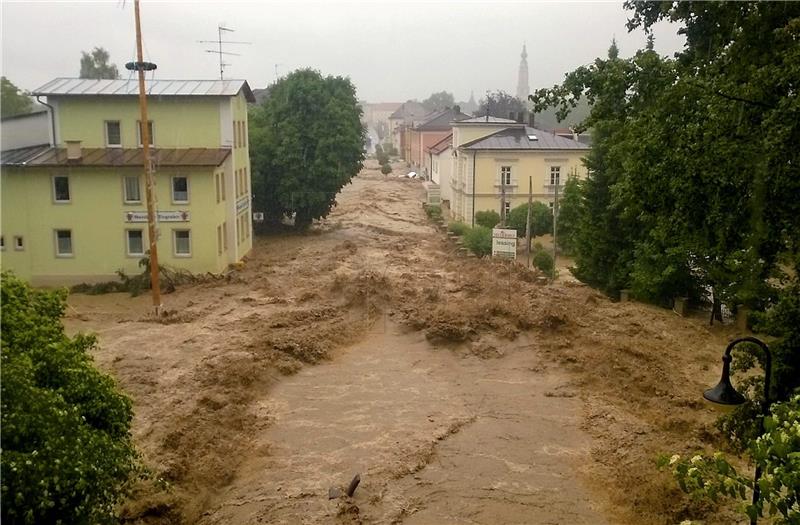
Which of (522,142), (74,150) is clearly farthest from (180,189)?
(522,142)

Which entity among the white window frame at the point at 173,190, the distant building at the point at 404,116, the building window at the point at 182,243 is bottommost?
the building window at the point at 182,243

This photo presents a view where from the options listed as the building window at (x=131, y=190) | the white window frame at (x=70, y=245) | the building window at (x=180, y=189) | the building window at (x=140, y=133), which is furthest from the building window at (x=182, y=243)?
the building window at (x=140, y=133)

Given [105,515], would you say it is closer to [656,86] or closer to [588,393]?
[656,86]

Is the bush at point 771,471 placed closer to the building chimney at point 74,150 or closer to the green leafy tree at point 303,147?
the building chimney at point 74,150

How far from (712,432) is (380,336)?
9.98m

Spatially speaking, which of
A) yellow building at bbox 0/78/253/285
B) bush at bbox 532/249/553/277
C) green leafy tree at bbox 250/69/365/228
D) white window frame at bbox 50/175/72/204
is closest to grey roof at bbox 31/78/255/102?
yellow building at bbox 0/78/253/285

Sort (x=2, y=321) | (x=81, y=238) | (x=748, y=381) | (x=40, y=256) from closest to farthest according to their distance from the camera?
(x=2, y=321) < (x=748, y=381) < (x=40, y=256) < (x=81, y=238)

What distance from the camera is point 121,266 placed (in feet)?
86.6

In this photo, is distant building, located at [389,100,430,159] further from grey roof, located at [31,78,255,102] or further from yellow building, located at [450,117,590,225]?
grey roof, located at [31,78,255,102]

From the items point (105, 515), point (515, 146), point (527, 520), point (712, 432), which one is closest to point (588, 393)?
point (712, 432)

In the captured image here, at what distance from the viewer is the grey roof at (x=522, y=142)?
42116 mm

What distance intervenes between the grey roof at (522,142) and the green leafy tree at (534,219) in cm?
476

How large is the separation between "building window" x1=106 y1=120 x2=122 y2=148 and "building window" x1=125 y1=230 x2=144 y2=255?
12.0 feet

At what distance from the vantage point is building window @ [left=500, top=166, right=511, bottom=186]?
4231 centimetres
